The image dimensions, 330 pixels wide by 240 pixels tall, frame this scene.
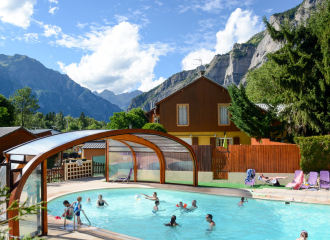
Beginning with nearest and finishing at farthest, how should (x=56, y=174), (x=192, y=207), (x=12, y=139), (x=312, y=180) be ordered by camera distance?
(x=192, y=207), (x=312, y=180), (x=56, y=174), (x=12, y=139)

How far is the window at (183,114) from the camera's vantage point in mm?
27759

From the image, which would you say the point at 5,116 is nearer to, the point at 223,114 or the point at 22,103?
the point at 22,103

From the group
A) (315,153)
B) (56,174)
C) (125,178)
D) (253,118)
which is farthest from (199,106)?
(56,174)

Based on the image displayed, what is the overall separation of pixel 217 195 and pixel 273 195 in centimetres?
281

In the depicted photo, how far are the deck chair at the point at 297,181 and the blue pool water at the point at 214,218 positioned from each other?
2.70 metres

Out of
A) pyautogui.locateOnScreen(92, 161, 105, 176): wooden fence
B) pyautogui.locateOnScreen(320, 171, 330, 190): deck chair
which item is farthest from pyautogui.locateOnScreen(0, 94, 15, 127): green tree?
pyautogui.locateOnScreen(320, 171, 330, 190): deck chair

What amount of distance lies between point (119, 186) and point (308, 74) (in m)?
15.2

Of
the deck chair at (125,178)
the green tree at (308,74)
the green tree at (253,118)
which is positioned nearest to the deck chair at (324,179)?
the green tree at (308,74)

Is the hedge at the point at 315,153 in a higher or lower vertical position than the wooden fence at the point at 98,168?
higher

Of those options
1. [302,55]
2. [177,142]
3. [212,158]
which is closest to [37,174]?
[177,142]

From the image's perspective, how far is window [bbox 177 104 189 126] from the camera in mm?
27759

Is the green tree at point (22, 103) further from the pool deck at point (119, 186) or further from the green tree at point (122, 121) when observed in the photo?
the pool deck at point (119, 186)

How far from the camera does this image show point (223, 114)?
27438 millimetres

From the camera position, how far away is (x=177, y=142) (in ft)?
50.8
